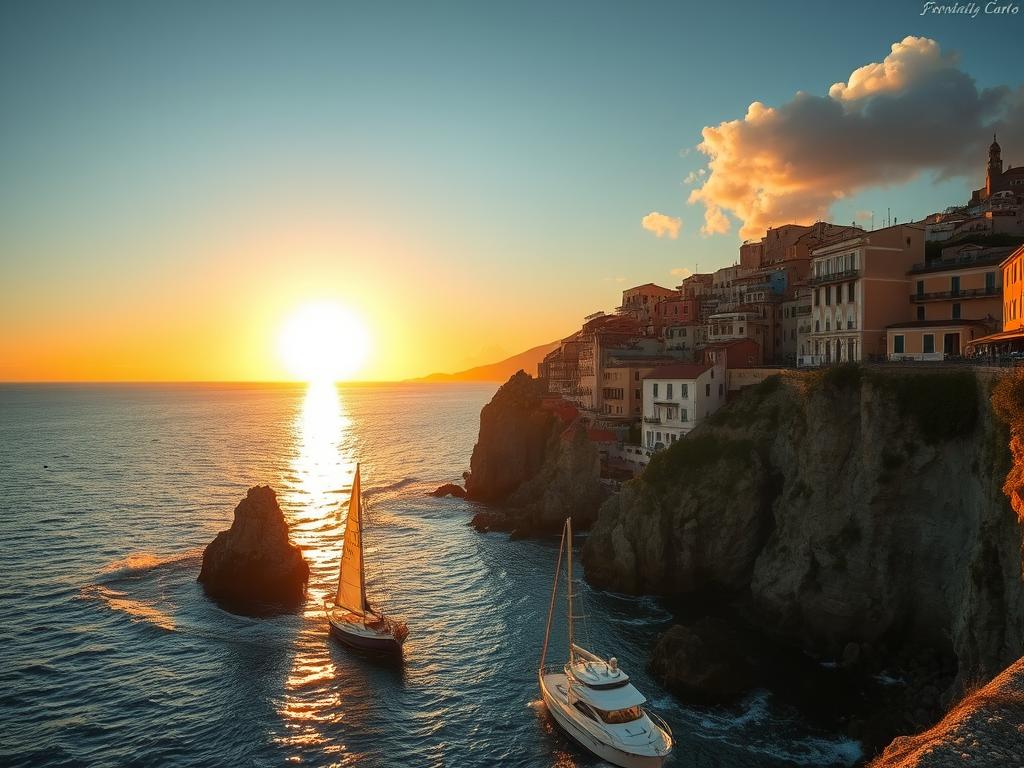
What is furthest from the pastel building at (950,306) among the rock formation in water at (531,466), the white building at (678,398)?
the rock formation in water at (531,466)

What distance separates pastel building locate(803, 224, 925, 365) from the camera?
6216cm

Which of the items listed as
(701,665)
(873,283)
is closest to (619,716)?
(701,665)

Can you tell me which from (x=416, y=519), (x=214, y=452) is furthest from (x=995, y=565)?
(x=214, y=452)

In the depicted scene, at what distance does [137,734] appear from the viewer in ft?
110

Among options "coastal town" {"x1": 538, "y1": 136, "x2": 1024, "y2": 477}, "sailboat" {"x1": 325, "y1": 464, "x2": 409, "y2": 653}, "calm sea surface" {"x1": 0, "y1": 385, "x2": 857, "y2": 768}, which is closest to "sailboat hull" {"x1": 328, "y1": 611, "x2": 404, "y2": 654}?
"sailboat" {"x1": 325, "y1": 464, "x2": 409, "y2": 653}

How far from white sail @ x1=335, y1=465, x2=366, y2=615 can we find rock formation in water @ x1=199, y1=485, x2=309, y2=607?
325 inches

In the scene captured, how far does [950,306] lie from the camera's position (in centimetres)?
5962

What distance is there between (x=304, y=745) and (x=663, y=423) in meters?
54.2

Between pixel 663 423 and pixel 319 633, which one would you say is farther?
pixel 663 423

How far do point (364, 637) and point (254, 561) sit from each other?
52.5 feet

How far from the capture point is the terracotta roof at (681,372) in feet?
237

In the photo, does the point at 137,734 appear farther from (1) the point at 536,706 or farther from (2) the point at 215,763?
(1) the point at 536,706

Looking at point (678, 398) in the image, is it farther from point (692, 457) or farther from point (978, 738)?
point (978, 738)

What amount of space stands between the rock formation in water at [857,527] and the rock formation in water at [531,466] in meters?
17.7
